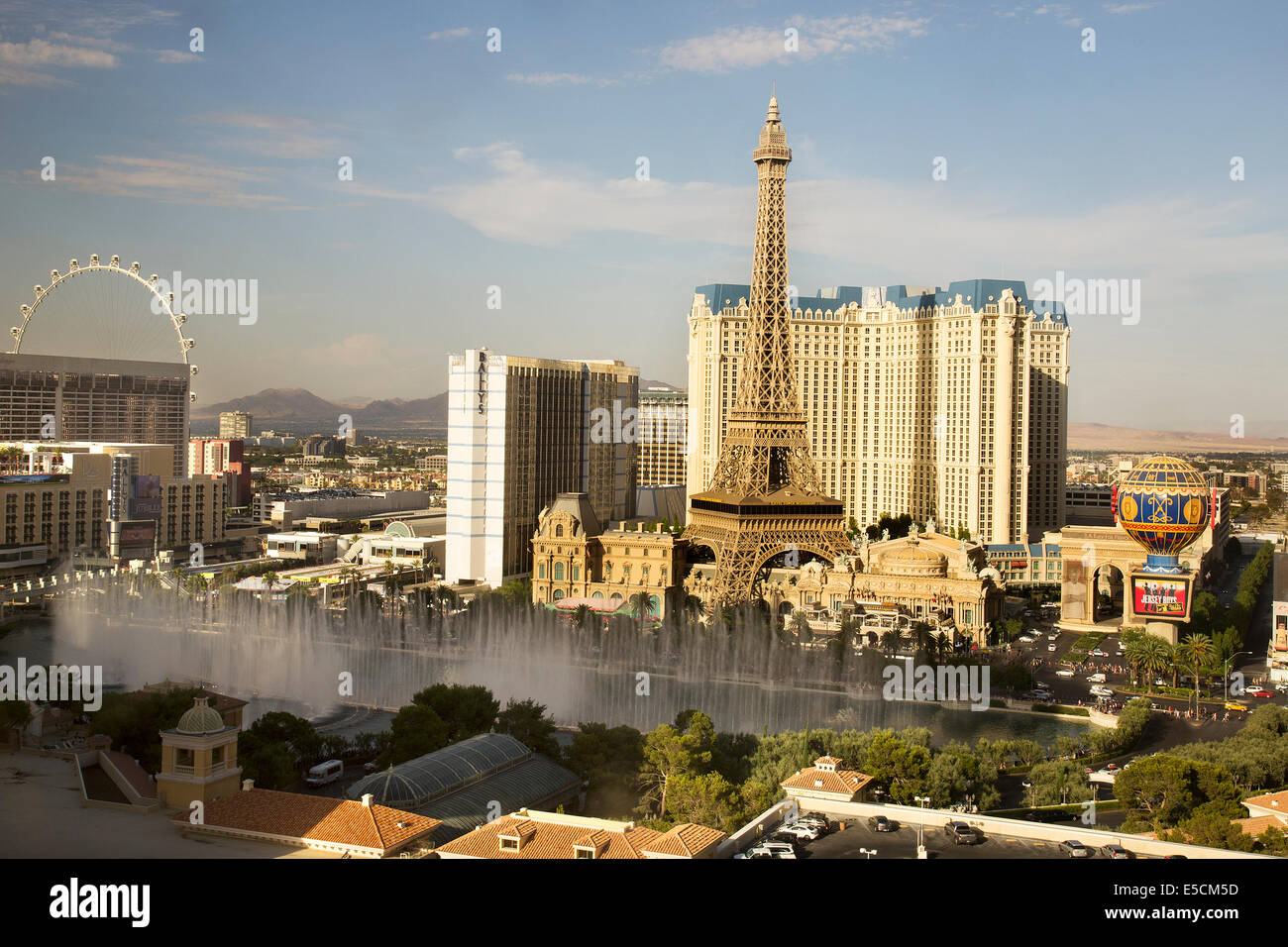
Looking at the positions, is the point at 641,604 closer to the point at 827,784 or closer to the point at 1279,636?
the point at 1279,636

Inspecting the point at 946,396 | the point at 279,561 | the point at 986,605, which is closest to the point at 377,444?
the point at 279,561

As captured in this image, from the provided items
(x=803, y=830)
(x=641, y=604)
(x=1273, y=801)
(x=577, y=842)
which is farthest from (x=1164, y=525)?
(x=577, y=842)

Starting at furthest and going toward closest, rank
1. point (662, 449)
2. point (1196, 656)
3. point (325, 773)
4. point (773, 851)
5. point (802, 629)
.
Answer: point (662, 449), point (802, 629), point (1196, 656), point (325, 773), point (773, 851)

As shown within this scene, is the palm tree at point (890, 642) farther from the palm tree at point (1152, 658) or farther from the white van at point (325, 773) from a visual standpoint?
the white van at point (325, 773)

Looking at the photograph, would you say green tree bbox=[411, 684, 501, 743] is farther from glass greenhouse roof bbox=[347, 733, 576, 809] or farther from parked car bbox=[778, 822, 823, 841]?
parked car bbox=[778, 822, 823, 841]

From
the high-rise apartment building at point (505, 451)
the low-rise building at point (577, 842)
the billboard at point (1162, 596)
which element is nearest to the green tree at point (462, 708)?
the low-rise building at point (577, 842)

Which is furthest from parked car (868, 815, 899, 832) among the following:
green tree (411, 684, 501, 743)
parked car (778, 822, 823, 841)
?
green tree (411, 684, 501, 743)

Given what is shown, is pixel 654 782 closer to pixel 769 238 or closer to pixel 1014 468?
pixel 769 238
